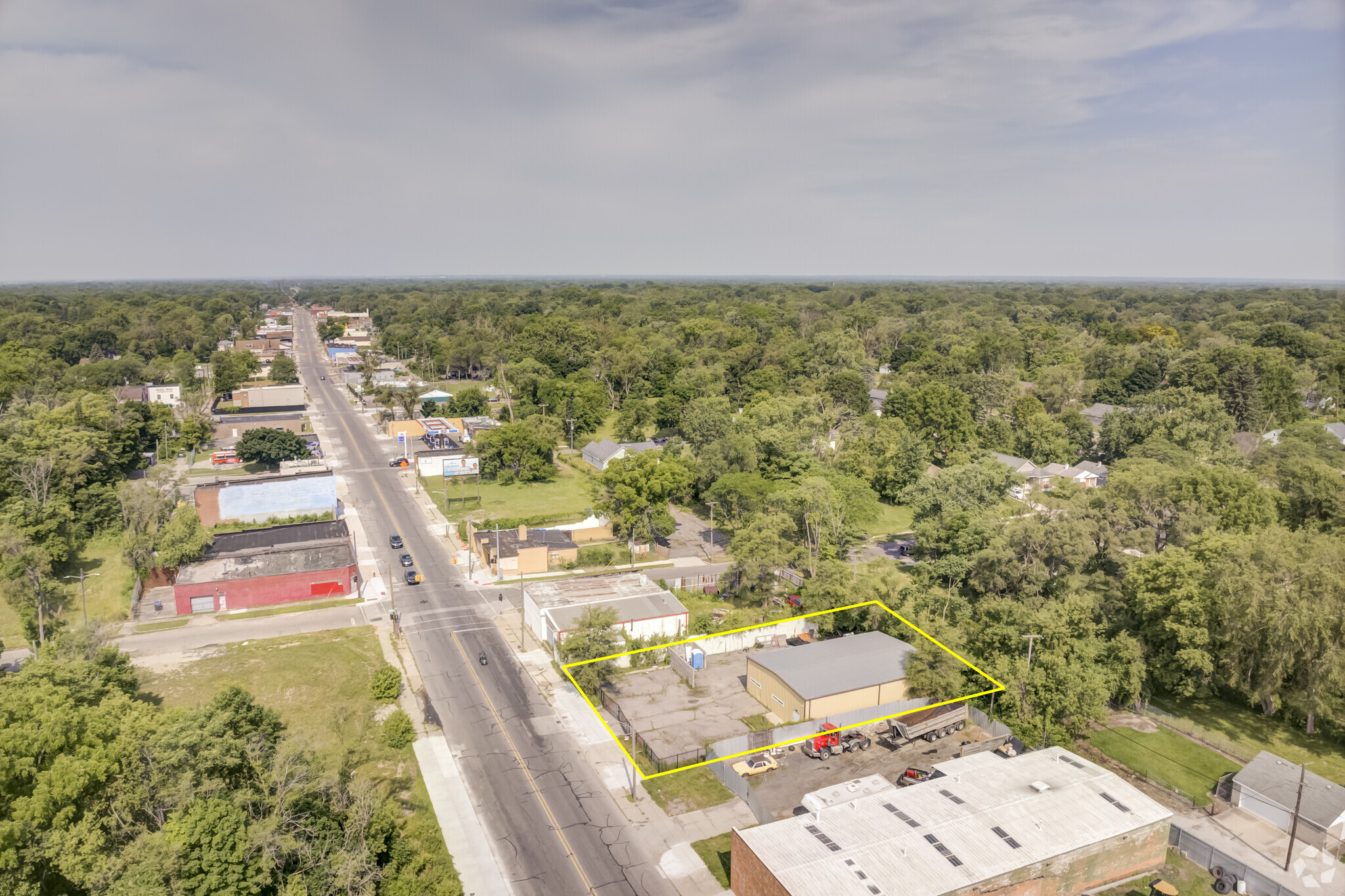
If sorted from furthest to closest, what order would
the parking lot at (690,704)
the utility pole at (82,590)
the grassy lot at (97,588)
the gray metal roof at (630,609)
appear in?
the grassy lot at (97,588) → the utility pole at (82,590) → the gray metal roof at (630,609) → the parking lot at (690,704)

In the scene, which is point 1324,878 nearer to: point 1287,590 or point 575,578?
point 1287,590

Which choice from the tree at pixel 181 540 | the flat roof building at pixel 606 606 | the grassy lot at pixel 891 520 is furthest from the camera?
the grassy lot at pixel 891 520

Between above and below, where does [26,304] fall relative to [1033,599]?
above

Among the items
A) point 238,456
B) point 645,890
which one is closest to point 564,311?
point 238,456

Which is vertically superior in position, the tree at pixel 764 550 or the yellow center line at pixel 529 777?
the tree at pixel 764 550

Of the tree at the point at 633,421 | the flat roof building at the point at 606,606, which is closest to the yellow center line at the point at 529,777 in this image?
the flat roof building at the point at 606,606

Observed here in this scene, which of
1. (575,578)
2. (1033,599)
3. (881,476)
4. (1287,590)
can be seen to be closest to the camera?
(1287,590)

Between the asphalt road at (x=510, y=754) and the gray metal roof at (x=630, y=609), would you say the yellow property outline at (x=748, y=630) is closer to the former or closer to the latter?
the gray metal roof at (x=630, y=609)
